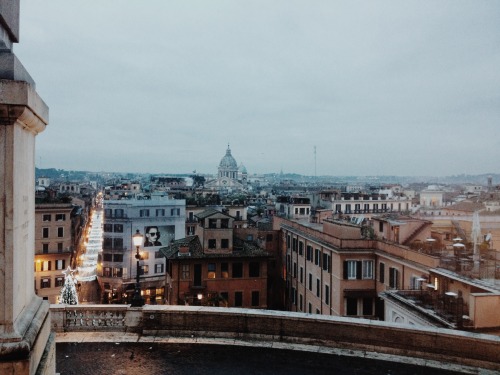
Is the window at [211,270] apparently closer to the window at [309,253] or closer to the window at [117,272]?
the window at [309,253]

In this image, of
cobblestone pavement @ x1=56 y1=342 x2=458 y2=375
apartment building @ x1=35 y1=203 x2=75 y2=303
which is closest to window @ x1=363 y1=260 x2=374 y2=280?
cobblestone pavement @ x1=56 y1=342 x2=458 y2=375

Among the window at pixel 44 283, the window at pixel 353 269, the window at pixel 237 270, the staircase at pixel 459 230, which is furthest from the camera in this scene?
the window at pixel 44 283

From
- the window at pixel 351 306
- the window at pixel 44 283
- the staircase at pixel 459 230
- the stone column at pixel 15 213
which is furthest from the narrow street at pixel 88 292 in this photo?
the stone column at pixel 15 213

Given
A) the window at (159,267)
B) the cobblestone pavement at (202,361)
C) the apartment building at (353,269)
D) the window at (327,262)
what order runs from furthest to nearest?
the window at (159,267) → the window at (327,262) → the apartment building at (353,269) → the cobblestone pavement at (202,361)

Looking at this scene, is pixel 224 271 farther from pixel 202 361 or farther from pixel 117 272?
pixel 202 361

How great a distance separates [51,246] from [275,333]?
5344 cm

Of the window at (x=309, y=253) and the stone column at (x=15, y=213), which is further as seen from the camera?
the window at (x=309, y=253)

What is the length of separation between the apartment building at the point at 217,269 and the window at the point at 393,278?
12.5 meters

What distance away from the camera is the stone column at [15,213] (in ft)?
17.7

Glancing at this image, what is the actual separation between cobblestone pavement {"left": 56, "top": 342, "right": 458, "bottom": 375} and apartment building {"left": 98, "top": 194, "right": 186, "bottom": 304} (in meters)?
47.6

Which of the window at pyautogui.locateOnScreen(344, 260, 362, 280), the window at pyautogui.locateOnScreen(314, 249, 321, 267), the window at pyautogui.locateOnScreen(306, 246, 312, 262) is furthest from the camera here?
the window at pyautogui.locateOnScreen(306, 246, 312, 262)

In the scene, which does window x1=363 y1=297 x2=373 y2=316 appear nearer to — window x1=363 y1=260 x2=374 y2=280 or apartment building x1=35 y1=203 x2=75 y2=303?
window x1=363 y1=260 x2=374 y2=280

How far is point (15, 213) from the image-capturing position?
5547 mm

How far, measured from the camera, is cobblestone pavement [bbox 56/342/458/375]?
1033 cm
